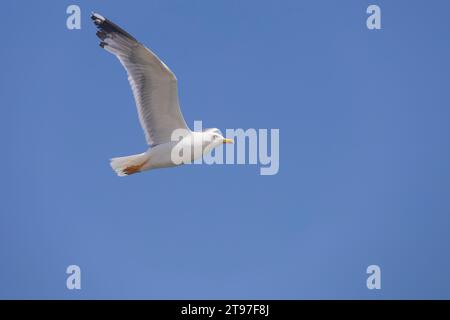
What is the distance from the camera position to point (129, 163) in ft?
28.0

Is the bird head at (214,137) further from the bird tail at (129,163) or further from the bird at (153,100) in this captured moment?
the bird tail at (129,163)

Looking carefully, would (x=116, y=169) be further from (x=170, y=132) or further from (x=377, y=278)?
(x=377, y=278)

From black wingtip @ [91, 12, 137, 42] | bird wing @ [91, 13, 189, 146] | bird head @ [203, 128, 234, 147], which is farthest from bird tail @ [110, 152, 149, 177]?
black wingtip @ [91, 12, 137, 42]

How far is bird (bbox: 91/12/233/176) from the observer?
27.8ft

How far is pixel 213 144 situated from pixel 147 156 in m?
0.62

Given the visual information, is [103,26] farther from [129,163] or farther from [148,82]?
[129,163]

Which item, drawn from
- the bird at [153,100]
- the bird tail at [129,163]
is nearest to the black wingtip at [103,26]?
the bird at [153,100]

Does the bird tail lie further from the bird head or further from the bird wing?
the bird head

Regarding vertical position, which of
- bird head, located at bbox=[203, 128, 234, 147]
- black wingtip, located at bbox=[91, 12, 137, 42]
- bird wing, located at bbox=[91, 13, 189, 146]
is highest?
black wingtip, located at bbox=[91, 12, 137, 42]

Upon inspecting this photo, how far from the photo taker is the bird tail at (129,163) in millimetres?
8547

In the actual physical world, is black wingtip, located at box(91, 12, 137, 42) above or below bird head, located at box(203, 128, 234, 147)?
above

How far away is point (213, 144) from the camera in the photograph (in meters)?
8.58

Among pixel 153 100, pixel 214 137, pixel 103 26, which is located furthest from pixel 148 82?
pixel 214 137

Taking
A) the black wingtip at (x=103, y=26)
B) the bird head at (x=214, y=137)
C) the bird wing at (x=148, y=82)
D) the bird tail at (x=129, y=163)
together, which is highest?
the black wingtip at (x=103, y=26)
